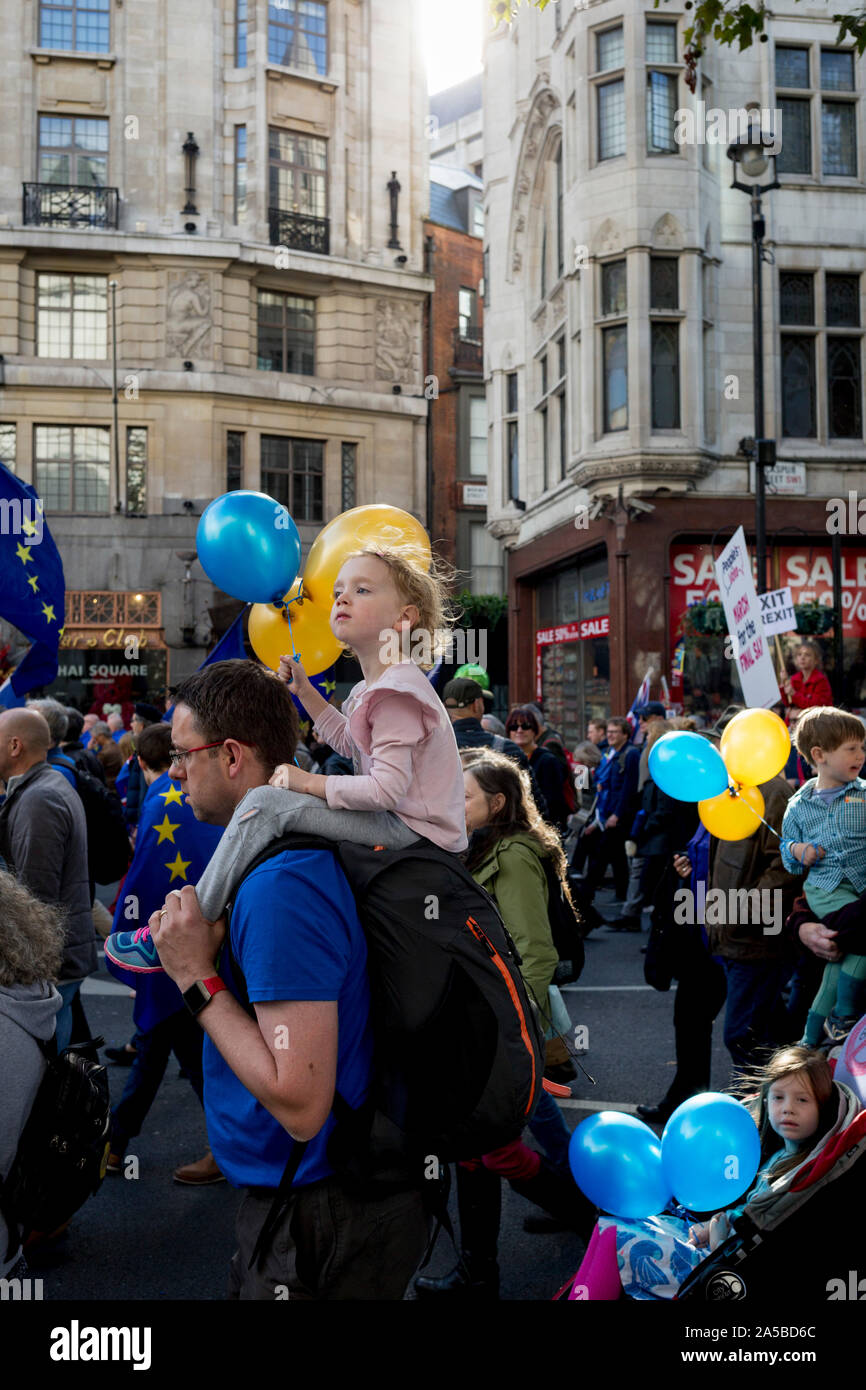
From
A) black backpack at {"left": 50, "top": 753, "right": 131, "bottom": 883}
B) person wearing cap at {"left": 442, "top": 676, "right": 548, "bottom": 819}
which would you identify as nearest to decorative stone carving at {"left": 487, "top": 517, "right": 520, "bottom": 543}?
person wearing cap at {"left": 442, "top": 676, "right": 548, "bottom": 819}

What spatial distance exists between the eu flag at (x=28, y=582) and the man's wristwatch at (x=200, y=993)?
4.07 m

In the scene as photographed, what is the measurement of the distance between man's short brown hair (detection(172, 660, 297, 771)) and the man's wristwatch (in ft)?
1.62

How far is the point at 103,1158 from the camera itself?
8.45ft

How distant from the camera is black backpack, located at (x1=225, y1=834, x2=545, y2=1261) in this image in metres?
2.04

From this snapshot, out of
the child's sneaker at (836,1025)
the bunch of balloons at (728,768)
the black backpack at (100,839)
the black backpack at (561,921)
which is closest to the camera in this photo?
the black backpack at (561,921)

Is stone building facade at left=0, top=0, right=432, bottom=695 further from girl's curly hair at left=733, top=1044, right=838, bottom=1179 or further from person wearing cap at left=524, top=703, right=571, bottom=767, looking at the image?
girl's curly hair at left=733, top=1044, right=838, bottom=1179

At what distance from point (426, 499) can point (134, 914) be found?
25.7 metres

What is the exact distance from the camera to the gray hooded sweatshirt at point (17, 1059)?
2.37m

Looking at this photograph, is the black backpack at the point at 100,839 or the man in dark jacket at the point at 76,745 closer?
the black backpack at the point at 100,839

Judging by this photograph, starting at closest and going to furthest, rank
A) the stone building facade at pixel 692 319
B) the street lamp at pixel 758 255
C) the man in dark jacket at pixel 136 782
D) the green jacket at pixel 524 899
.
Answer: the green jacket at pixel 524 899 < the man in dark jacket at pixel 136 782 < the street lamp at pixel 758 255 < the stone building facade at pixel 692 319

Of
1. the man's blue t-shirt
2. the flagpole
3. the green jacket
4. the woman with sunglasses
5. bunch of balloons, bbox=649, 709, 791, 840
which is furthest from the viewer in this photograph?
the flagpole

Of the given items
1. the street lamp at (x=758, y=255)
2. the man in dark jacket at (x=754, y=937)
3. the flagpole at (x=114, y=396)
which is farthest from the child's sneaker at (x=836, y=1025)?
the flagpole at (x=114, y=396)

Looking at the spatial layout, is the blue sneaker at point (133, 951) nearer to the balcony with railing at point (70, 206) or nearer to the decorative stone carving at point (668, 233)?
the decorative stone carving at point (668, 233)

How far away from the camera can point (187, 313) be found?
26656mm
